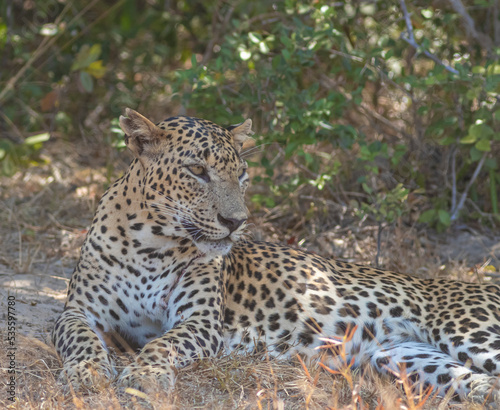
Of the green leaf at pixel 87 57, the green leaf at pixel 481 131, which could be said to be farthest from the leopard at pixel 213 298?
the green leaf at pixel 87 57

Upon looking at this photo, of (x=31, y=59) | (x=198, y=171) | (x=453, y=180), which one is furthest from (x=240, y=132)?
(x=31, y=59)

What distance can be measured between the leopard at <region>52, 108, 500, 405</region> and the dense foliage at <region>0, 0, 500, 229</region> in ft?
5.36

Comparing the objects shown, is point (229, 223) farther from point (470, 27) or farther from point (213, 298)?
point (470, 27)

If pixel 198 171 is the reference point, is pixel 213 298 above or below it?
below

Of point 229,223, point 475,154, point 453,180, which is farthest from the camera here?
point 453,180

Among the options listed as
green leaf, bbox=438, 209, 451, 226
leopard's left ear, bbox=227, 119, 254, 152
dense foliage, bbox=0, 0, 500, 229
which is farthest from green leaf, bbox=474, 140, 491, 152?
leopard's left ear, bbox=227, 119, 254, 152

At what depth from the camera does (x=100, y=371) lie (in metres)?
3.81

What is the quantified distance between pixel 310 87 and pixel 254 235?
1.53m

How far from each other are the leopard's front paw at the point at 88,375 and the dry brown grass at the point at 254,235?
65 mm

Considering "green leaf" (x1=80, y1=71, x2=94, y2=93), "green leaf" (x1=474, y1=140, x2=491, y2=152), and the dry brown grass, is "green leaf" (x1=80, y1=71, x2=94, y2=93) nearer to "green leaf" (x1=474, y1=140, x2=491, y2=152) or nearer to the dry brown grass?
the dry brown grass

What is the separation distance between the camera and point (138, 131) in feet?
14.5

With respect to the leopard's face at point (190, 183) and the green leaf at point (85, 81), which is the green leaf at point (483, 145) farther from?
the green leaf at point (85, 81)

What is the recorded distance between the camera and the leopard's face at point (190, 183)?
14.1 feet

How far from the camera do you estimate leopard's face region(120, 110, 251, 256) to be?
4293mm
